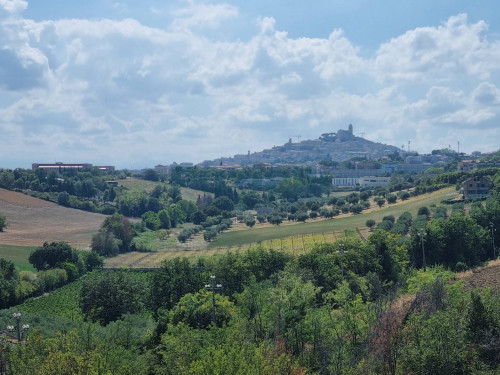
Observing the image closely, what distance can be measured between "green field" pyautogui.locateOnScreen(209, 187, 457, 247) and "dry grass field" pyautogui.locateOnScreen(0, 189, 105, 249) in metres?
20.7

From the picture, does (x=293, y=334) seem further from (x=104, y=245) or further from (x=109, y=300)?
(x=104, y=245)

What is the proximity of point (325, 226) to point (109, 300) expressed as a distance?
134 feet

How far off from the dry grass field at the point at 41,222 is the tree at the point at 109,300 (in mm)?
37579

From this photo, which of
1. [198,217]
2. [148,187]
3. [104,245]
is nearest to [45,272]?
[104,245]

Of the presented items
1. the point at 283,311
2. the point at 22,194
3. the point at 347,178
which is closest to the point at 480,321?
the point at 283,311

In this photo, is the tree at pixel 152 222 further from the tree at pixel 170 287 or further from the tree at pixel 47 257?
the tree at pixel 170 287

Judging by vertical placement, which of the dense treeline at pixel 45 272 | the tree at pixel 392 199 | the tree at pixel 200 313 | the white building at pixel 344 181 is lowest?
the dense treeline at pixel 45 272

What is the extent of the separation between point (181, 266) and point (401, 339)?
74.3 ft

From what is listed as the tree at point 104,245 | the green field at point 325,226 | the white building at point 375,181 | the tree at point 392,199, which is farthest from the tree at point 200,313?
the white building at point 375,181

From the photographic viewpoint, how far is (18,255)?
2657 inches

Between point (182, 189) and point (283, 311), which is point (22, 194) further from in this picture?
point (283, 311)

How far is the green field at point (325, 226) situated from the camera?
71006mm

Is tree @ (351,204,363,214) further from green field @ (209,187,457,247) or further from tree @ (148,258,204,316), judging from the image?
tree @ (148,258,204,316)

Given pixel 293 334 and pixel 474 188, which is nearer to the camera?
pixel 293 334
